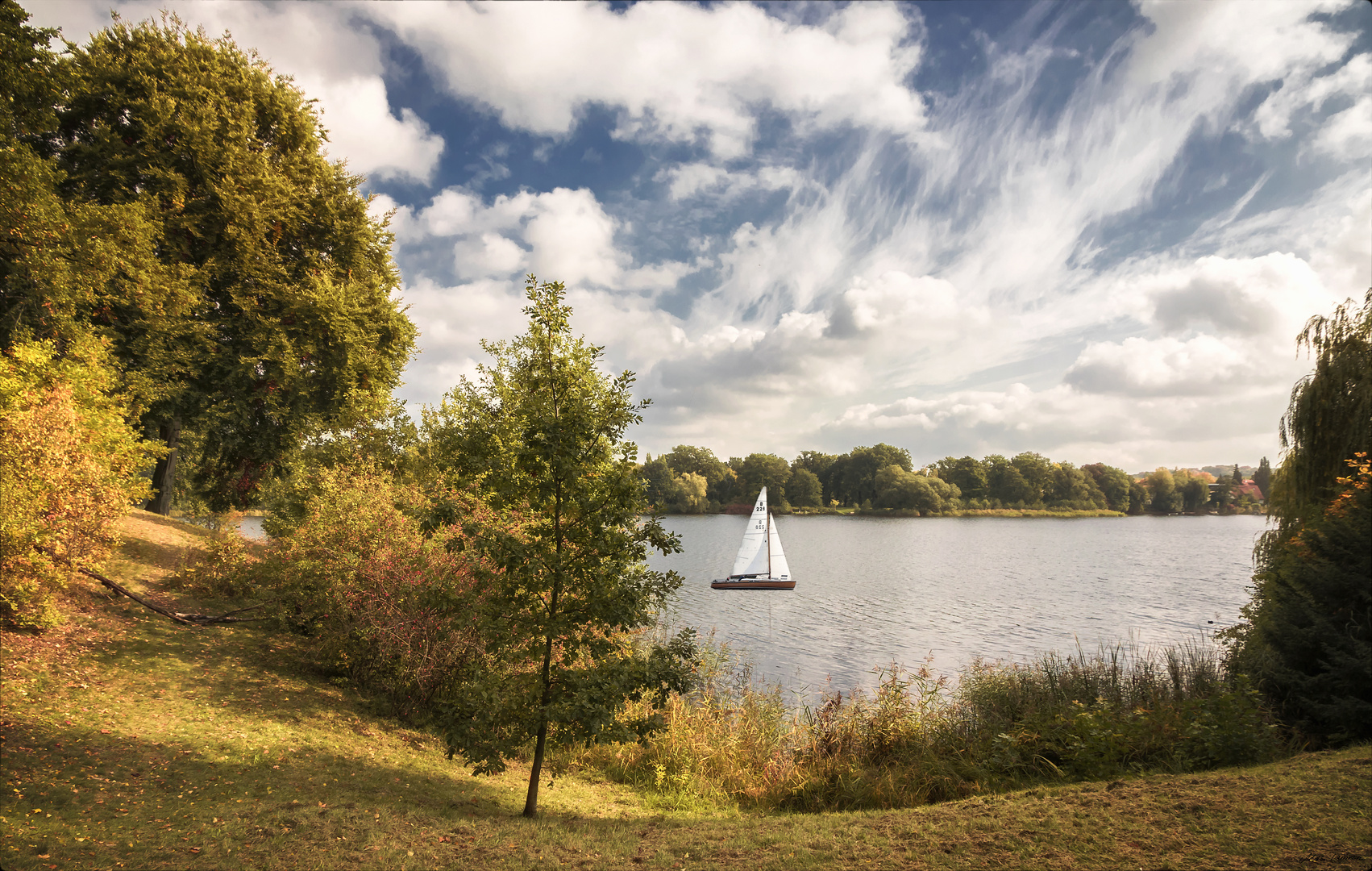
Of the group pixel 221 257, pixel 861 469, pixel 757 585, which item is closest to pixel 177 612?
pixel 221 257

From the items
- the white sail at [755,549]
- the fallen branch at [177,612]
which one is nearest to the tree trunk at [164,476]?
the fallen branch at [177,612]

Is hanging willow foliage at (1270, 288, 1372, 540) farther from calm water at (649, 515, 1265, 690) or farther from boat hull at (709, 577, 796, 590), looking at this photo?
boat hull at (709, 577, 796, 590)

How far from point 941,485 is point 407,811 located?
11663 cm

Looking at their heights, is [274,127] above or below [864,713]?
above

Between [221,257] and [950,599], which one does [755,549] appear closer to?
[950,599]

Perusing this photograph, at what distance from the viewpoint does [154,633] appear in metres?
11.9

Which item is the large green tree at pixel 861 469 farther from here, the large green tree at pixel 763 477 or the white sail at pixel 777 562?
the white sail at pixel 777 562

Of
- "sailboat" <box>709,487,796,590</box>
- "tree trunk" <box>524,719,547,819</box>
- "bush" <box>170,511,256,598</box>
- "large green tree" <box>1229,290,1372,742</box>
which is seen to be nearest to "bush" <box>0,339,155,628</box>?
"bush" <box>170,511,256,598</box>

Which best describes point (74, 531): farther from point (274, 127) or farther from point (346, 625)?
point (274, 127)

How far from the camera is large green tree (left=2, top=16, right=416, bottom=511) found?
18.1 m

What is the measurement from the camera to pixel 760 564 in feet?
126

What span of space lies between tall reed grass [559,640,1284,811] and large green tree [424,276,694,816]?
1.38 metres

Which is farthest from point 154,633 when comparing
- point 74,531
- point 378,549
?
point 378,549

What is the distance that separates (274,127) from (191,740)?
73.2ft
